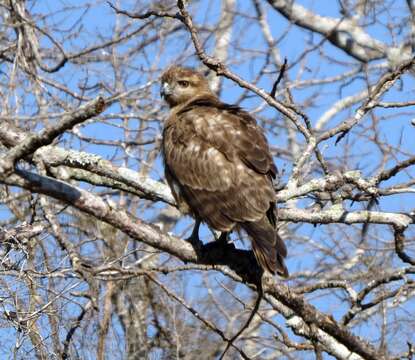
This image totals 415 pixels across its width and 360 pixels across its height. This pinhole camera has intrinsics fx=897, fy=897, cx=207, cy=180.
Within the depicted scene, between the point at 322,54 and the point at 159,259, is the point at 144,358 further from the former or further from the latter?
the point at 322,54

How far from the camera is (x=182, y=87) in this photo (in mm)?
7793

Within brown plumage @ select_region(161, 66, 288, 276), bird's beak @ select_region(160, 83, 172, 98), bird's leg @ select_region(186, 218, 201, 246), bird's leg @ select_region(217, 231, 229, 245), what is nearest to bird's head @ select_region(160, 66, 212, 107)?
bird's beak @ select_region(160, 83, 172, 98)

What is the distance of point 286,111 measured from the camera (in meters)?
5.82

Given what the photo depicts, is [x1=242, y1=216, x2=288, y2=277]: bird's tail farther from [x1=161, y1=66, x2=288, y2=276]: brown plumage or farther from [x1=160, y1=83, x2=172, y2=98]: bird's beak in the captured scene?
[x1=160, y1=83, x2=172, y2=98]: bird's beak

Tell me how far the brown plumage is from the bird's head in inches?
41.5

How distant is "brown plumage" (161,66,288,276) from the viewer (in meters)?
5.41

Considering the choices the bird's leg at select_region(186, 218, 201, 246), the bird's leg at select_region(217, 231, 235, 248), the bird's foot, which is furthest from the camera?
the bird's leg at select_region(217, 231, 235, 248)

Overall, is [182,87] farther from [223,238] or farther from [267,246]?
[267,246]

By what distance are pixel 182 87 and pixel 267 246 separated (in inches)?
117

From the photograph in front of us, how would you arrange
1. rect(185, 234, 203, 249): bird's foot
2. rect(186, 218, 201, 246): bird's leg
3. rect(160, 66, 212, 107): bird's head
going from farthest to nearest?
rect(160, 66, 212, 107): bird's head, rect(186, 218, 201, 246): bird's leg, rect(185, 234, 203, 249): bird's foot

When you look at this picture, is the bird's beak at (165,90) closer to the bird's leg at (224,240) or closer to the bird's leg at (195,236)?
the bird's leg at (195,236)

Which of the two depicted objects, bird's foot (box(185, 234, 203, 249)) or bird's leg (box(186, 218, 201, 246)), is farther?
bird's leg (box(186, 218, 201, 246))

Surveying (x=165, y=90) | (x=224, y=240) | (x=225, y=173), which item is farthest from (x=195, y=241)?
(x=165, y=90)

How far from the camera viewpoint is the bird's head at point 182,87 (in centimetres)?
775
